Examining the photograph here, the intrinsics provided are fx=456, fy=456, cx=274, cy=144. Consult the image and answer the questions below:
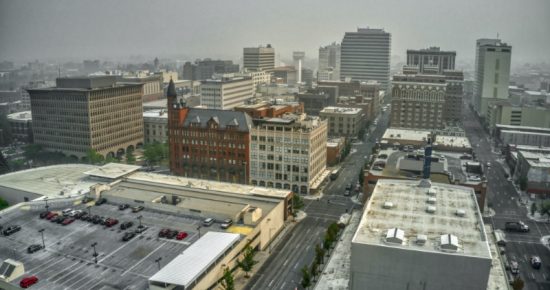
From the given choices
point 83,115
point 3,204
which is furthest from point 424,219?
point 83,115

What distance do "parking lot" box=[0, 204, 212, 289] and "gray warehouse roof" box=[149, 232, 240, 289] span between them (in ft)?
11.2

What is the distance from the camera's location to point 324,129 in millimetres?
136750

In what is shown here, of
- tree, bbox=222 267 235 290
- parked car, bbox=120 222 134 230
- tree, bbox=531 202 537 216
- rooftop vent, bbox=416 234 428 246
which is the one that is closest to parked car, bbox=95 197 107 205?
parked car, bbox=120 222 134 230

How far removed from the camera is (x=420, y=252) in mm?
58562

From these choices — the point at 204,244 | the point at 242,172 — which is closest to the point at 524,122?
the point at 242,172

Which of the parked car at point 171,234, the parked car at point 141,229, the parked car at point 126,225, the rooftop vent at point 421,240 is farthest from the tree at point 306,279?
the parked car at point 126,225

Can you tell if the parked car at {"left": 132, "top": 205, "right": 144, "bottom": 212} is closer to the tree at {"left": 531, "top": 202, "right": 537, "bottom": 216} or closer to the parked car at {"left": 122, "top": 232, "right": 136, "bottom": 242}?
the parked car at {"left": 122, "top": 232, "right": 136, "bottom": 242}

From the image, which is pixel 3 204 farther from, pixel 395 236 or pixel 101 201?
pixel 395 236

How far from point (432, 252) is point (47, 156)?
145108 millimetres

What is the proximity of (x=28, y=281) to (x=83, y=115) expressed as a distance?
9965 centimetres

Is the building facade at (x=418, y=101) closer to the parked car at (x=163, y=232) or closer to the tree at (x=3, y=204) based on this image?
the parked car at (x=163, y=232)

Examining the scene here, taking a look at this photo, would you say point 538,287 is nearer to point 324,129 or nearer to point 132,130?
point 324,129

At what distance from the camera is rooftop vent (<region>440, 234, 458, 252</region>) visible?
194 feet

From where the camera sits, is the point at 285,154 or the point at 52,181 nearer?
the point at 52,181
